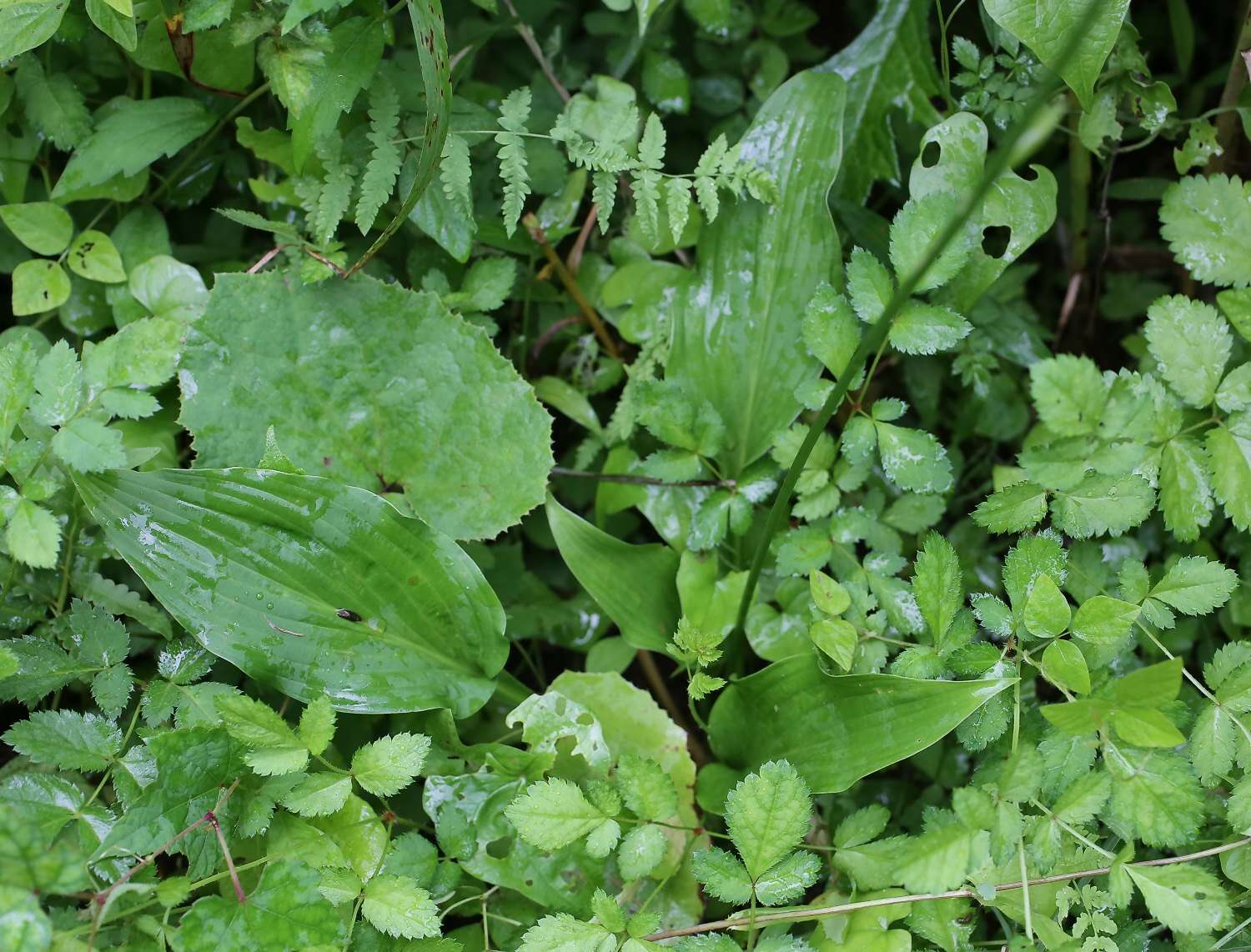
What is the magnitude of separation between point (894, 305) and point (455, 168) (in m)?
0.59

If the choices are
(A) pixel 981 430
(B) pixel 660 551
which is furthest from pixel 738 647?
(A) pixel 981 430

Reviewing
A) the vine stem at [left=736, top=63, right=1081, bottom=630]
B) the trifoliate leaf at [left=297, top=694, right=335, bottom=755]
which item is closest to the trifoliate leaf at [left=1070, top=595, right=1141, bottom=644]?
the vine stem at [left=736, top=63, right=1081, bottom=630]

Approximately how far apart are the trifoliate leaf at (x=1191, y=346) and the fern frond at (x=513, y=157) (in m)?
0.75

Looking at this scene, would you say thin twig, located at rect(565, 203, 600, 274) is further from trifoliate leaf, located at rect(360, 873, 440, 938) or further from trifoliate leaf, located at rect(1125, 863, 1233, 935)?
trifoliate leaf, located at rect(1125, 863, 1233, 935)

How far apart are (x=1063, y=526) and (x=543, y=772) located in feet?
2.17

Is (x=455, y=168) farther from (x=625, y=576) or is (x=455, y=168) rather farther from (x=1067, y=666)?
(x=1067, y=666)

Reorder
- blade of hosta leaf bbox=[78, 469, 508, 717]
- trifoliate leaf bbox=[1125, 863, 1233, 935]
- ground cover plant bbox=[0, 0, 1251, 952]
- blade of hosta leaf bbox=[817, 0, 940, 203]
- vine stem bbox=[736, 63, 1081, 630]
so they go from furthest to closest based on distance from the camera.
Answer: blade of hosta leaf bbox=[817, 0, 940, 203], blade of hosta leaf bbox=[78, 469, 508, 717], ground cover plant bbox=[0, 0, 1251, 952], trifoliate leaf bbox=[1125, 863, 1233, 935], vine stem bbox=[736, 63, 1081, 630]

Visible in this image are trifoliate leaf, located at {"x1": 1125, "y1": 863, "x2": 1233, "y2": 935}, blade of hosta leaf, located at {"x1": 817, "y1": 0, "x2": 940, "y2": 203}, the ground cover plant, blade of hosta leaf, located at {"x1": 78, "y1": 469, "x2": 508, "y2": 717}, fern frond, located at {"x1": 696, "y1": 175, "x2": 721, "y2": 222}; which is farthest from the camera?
blade of hosta leaf, located at {"x1": 817, "y1": 0, "x2": 940, "y2": 203}

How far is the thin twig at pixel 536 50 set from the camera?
134 centimetres

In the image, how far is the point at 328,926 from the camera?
0.89 meters

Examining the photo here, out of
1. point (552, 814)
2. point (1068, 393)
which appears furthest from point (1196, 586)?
point (552, 814)

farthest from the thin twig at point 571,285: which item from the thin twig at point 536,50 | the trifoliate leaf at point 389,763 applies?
the trifoliate leaf at point 389,763

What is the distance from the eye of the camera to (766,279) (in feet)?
4.13

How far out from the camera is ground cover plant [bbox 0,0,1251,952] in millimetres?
949
